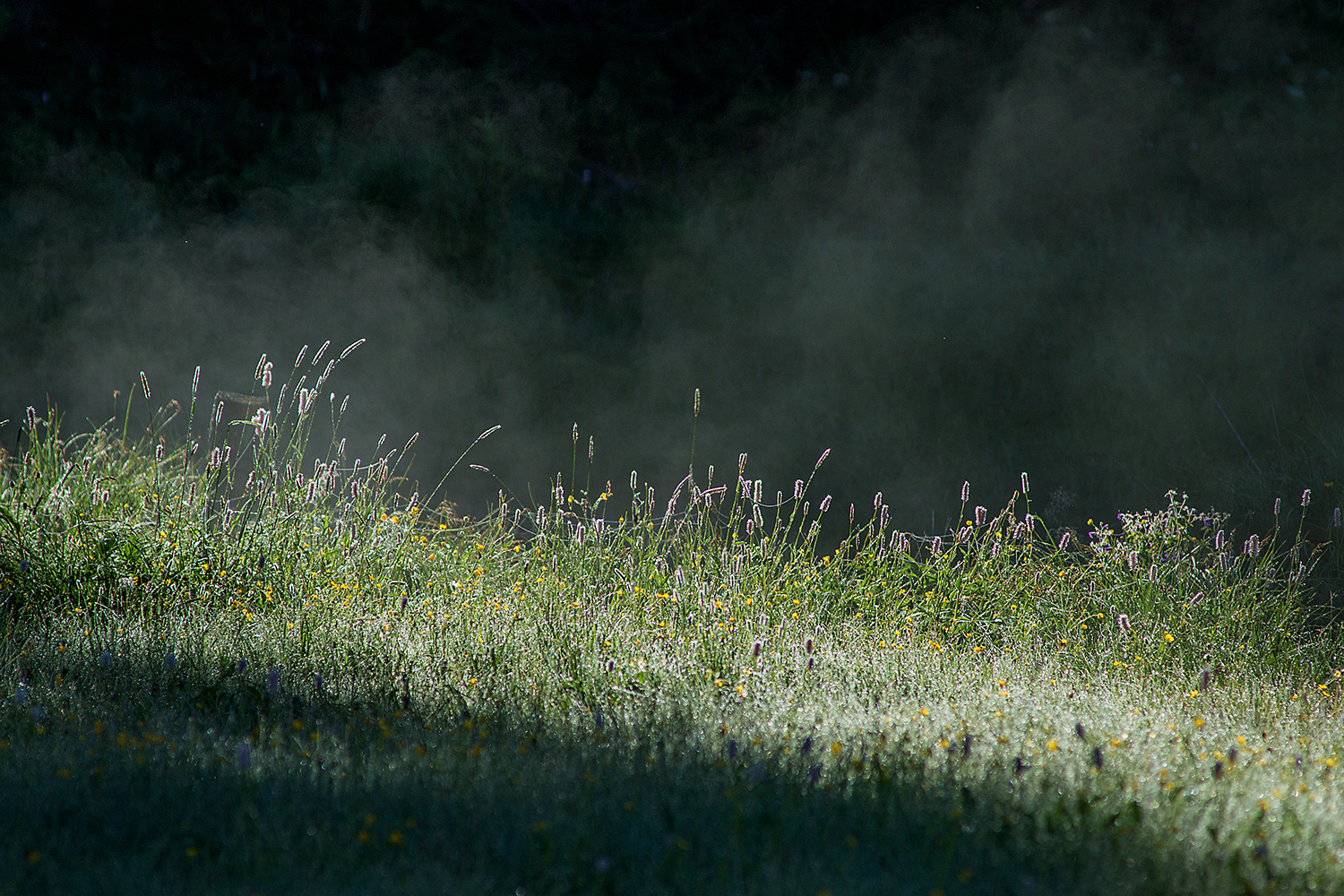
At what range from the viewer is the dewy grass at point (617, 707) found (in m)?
1.69

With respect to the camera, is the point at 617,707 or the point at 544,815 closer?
the point at 544,815

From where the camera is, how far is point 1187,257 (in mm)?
5492

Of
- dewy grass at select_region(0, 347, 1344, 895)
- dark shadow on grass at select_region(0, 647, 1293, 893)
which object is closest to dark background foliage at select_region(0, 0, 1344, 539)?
dewy grass at select_region(0, 347, 1344, 895)

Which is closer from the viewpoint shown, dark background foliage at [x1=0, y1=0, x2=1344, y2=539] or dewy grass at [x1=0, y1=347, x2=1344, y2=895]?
dewy grass at [x1=0, y1=347, x2=1344, y2=895]

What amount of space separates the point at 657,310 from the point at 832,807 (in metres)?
4.51

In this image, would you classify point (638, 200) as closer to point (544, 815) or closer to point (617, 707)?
point (617, 707)

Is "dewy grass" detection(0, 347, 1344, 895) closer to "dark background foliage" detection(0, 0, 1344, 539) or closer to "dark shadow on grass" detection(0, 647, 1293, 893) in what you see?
"dark shadow on grass" detection(0, 647, 1293, 893)

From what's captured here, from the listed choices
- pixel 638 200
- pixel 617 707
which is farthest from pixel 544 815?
pixel 638 200

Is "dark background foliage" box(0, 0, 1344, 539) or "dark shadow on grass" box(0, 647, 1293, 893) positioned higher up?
"dark background foliage" box(0, 0, 1344, 539)

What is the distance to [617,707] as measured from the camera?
7.94ft

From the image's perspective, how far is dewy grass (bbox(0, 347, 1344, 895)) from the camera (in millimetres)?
1686

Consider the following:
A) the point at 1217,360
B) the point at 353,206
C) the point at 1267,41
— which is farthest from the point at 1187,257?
the point at 353,206

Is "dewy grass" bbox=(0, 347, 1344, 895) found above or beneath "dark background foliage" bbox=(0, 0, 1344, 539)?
beneath

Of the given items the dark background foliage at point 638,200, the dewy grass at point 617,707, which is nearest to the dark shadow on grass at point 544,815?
the dewy grass at point 617,707
